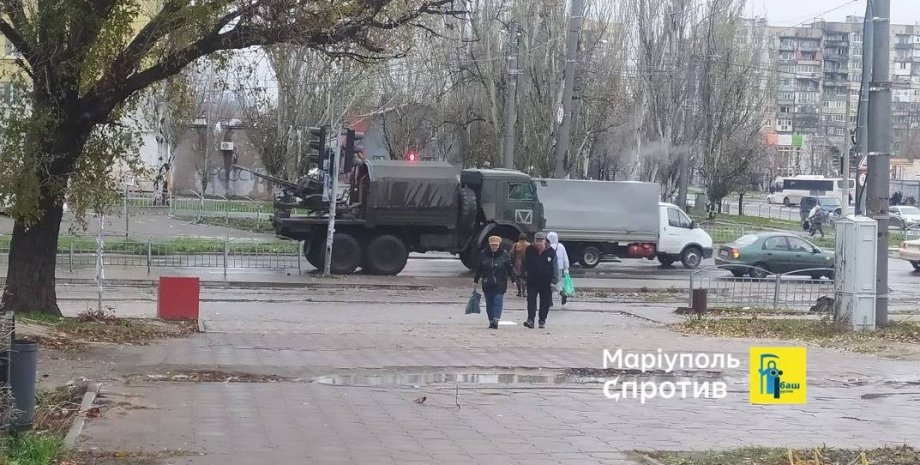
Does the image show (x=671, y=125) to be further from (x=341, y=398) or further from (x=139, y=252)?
(x=341, y=398)

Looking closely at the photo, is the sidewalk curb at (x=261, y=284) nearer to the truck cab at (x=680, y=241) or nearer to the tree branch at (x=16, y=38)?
the truck cab at (x=680, y=241)

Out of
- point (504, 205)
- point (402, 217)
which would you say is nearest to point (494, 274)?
point (402, 217)

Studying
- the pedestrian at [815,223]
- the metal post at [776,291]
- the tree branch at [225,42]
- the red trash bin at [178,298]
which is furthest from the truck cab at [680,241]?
the tree branch at [225,42]

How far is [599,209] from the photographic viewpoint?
3416cm

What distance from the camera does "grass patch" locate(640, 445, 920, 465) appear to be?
325 inches

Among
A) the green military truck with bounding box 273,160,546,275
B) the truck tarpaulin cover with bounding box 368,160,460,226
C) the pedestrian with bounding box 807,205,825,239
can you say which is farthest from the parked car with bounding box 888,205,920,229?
the truck tarpaulin cover with bounding box 368,160,460,226

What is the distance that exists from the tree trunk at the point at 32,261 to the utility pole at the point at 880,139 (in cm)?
1234

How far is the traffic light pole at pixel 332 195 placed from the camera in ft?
87.4

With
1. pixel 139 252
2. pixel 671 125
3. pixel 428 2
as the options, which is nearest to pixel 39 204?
pixel 428 2

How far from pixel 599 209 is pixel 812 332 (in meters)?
16.5

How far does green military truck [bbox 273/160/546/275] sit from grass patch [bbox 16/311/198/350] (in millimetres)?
11523

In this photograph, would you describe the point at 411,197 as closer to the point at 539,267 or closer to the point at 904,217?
the point at 539,267

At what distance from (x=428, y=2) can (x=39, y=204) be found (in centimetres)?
597

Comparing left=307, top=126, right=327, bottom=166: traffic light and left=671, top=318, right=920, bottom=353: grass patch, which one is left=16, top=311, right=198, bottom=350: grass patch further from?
left=307, top=126, right=327, bottom=166: traffic light
